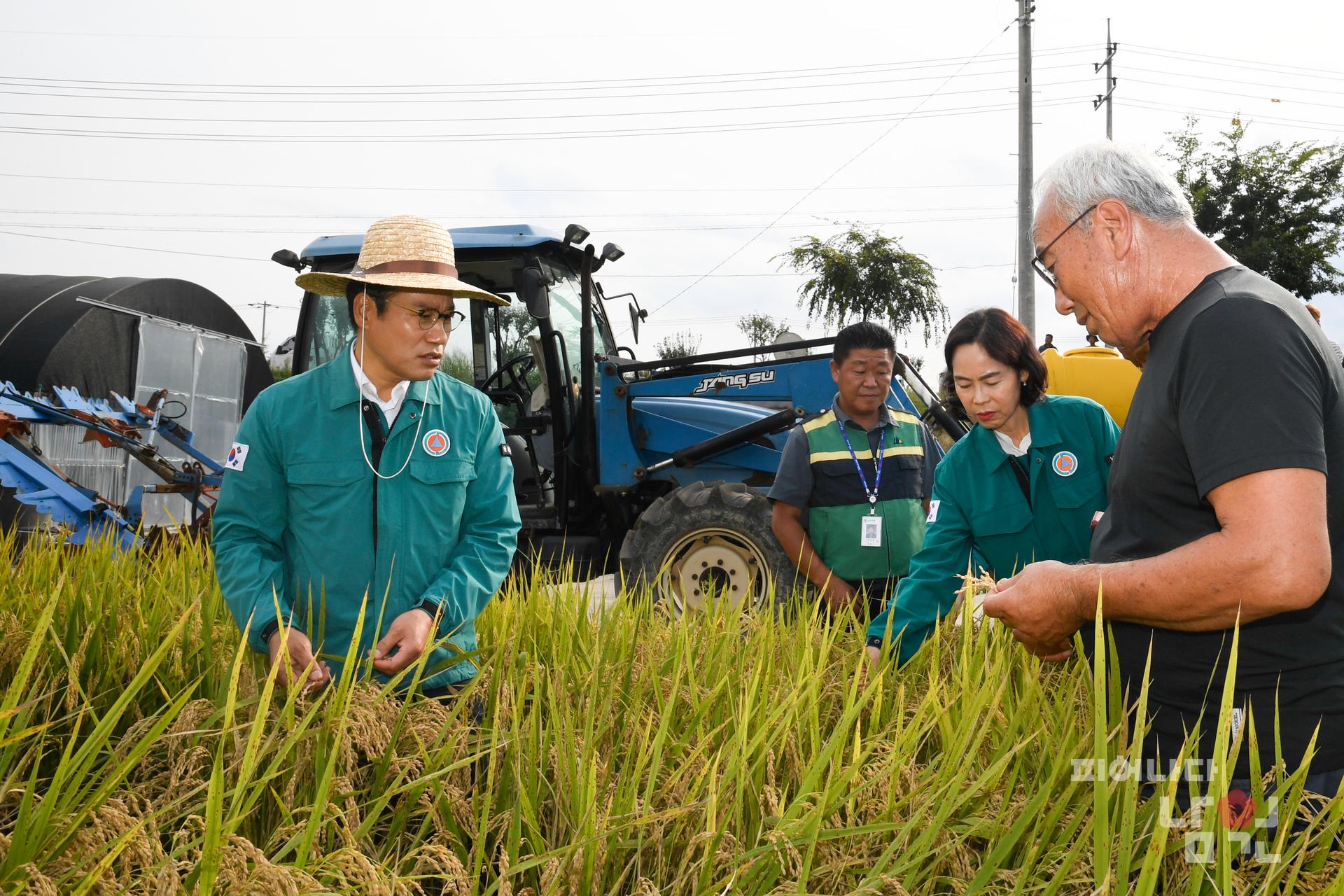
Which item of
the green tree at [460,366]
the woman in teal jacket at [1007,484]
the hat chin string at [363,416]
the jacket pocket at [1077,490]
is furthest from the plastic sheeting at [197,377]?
the jacket pocket at [1077,490]

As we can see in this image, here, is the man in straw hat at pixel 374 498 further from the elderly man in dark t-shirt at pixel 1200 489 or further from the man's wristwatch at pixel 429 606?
the elderly man in dark t-shirt at pixel 1200 489

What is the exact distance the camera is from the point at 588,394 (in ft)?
21.3

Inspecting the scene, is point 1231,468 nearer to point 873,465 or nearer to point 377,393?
point 377,393

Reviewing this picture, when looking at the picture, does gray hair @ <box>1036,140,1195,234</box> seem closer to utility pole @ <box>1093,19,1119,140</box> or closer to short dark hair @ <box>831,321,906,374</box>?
short dark hair @ <box>831,321,906,374</box>

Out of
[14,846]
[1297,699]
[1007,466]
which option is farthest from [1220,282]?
[14,846]

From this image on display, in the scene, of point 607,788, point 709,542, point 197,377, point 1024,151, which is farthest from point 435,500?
point 1024,151

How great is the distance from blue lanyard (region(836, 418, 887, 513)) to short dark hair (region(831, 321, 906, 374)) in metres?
0.28

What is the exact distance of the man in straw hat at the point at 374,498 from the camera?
228cm

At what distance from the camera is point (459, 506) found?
2406 millimetres

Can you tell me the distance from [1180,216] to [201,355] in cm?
1508

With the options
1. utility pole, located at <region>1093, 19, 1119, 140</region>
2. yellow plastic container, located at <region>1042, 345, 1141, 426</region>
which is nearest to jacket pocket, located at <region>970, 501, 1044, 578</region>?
yellow plastic container, located at <region>1042, 345, 1141, 426</region>

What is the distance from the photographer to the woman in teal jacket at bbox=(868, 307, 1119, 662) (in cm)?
282

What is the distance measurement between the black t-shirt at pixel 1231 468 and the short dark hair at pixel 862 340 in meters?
2.46

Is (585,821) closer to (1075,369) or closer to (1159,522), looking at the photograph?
(1159,522)
